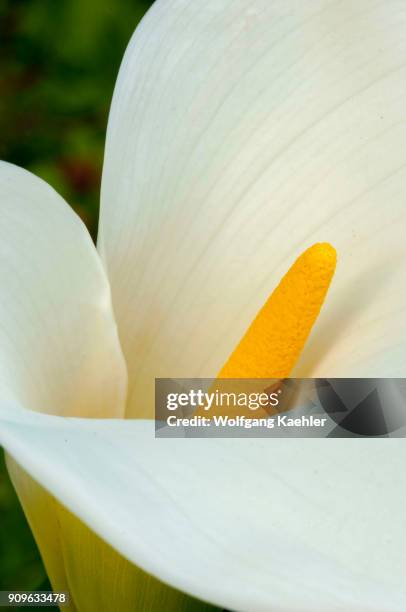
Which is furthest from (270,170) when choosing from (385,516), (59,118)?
(59,118)

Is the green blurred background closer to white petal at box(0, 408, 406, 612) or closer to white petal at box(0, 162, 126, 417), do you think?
white petal at box(0, 162, 126, 417)

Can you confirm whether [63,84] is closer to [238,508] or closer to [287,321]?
[287,321]

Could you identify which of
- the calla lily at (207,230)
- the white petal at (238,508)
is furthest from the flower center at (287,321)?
the white petal at (238,508)


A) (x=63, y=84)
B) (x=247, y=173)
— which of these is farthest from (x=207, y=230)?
(x=63, y=84)

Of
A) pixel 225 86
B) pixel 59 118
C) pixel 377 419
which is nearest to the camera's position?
pixel 377 419

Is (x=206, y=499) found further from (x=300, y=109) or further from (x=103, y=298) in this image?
(x=300, y=109)

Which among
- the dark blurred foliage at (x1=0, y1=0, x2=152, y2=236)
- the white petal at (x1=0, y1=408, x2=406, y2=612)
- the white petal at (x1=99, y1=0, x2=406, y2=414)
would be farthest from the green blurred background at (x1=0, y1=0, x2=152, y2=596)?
the white petal at (x1=0, y1=408, x2=406, y2=612)
